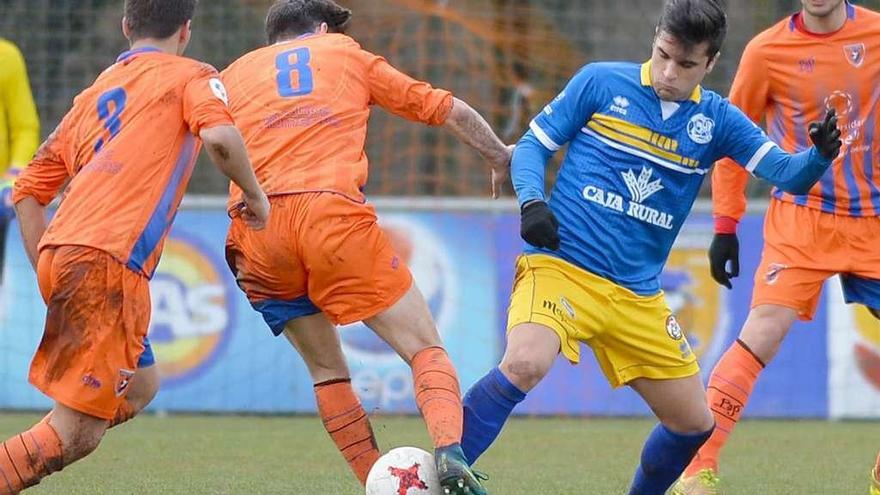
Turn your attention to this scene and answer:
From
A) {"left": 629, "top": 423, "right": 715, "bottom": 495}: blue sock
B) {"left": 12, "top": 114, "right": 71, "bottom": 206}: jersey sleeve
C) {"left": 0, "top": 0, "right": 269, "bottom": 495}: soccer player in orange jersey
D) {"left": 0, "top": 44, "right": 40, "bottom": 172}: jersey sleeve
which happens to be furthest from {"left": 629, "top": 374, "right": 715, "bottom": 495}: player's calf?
{"left": 0, "top": 44, "right": 40, "bottom": 172}: jersey sleeve

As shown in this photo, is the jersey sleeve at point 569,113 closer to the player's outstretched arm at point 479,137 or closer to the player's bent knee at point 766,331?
the player's outstretched arm at point 479,137

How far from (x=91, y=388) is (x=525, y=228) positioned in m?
1.43

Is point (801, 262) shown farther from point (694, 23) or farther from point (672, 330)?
point (694, 23)

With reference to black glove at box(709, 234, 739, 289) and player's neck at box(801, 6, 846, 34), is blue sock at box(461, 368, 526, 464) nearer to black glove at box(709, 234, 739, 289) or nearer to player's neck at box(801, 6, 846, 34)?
black glove at box(709, 234, 739, 289)

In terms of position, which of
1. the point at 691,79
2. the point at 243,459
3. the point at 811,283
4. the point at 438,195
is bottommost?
the point at 438,195

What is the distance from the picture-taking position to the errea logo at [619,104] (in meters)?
5.31

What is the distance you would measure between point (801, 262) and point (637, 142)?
143 centimetres

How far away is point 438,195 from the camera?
12.4 meters

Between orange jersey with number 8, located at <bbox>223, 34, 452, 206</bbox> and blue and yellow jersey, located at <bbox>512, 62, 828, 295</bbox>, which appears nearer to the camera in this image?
blue and yellow jersey, located at <bbox>512, 62, 828, 295</bbox>

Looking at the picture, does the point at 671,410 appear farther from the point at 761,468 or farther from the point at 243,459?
the point at 243,459

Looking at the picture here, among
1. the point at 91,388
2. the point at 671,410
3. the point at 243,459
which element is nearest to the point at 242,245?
the point at 91,388

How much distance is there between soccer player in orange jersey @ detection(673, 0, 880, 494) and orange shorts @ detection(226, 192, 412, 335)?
5.39 ft

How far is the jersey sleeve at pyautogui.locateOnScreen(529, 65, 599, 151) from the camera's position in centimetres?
530

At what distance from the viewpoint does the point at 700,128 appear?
536cm
